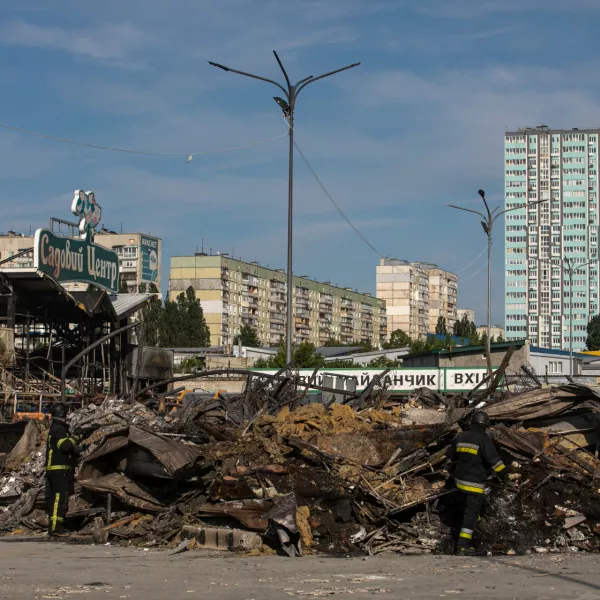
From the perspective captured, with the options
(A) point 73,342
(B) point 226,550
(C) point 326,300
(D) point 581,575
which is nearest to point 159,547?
(B) point 226,550

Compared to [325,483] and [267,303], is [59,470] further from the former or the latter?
[267,303]

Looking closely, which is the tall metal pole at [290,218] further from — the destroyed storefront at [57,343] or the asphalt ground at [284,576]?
the asphalt ground at [284,576]

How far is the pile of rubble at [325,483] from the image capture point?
10641 millimetres

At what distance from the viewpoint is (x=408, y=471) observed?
11539 millimetres

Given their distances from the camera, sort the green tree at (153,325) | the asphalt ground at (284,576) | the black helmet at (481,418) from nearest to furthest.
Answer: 1. the asphalt ground at (284,576)
2. the black helmet at (481,418)
3. the green tree at (153,325)

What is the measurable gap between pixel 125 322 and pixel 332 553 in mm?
24285

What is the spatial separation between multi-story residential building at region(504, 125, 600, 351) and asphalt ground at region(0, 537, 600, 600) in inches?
6484

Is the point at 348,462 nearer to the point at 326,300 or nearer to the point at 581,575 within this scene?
the point at 581,575

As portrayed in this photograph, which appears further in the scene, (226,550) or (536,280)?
(536,280)

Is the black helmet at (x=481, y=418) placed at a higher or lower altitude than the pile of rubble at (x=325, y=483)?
higher

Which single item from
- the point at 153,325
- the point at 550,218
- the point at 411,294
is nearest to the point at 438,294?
the point at 411,294

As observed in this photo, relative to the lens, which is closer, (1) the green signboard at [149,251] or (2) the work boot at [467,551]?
(2) the work boot at [467,551]

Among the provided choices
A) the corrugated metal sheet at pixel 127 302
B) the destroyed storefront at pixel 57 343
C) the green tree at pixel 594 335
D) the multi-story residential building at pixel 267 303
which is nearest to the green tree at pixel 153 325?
the multi-story residential building at pixel 267 303

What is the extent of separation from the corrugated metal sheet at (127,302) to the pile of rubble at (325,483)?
1780 centimetres
